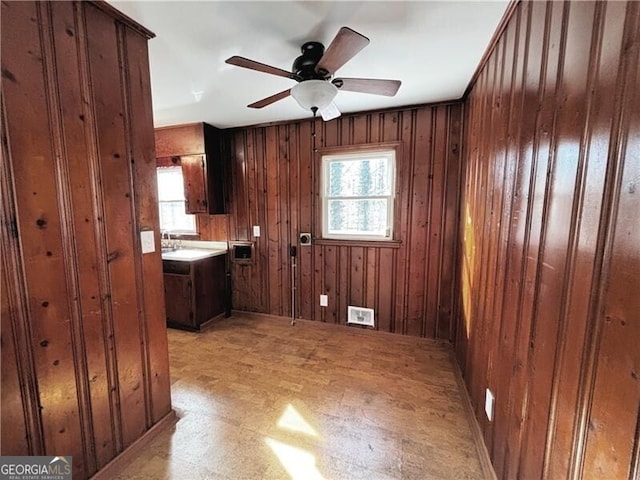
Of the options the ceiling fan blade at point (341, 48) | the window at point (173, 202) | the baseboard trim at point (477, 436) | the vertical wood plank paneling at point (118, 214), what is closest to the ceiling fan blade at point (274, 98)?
the ceiling fan blade at point (341, 48)

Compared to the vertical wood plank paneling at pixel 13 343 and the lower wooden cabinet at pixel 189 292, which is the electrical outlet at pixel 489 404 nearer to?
the vertical wood plank paneling at pixel 13 343

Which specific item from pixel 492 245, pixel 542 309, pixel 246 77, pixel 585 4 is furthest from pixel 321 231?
pixel 585 4

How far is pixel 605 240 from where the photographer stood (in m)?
0.71

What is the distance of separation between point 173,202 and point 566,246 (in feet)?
13.2

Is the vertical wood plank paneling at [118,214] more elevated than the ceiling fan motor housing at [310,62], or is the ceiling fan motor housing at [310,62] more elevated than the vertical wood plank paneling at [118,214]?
the ceiling fan motor housing at [310,62]

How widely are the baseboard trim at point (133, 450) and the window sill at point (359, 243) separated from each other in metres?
2.03

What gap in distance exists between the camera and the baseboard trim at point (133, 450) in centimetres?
142

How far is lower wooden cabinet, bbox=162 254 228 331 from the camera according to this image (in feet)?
10.2

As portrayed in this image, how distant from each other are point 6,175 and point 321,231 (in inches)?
97.5

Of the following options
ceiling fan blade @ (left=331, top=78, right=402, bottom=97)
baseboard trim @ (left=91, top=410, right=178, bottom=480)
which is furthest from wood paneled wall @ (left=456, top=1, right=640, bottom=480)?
baseboard trim @ (left=91, top=410, right=178, bottom=480)

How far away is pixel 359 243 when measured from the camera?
10.00ft

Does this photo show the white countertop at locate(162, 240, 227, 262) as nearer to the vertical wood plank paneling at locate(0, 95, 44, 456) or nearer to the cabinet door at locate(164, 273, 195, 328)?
the cabinet door at locate(164, 273, 195, 328)

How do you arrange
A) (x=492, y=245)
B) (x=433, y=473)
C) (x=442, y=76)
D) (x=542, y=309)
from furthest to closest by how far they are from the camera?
(x=442, y=76) → (x=492, y=245) → (x=433, y=473) → (x=542, y=309)

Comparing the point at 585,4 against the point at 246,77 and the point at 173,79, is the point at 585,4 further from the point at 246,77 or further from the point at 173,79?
the point at 173,79
